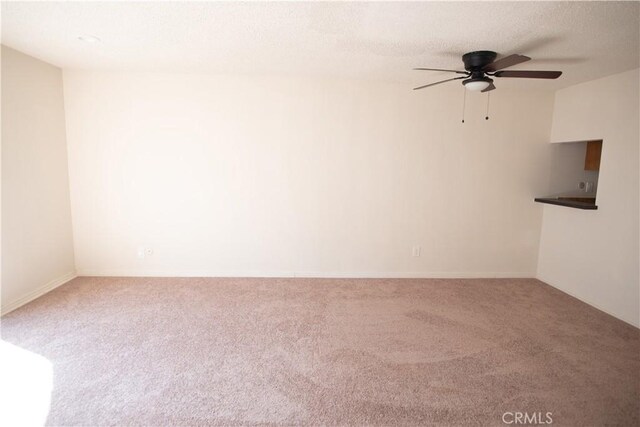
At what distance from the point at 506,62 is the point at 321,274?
9.27 ft

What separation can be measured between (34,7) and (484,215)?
4.56 m

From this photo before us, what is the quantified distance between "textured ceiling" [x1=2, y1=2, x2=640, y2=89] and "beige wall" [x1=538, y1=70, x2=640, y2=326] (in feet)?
0.92

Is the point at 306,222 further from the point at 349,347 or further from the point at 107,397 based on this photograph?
the point at 107,397

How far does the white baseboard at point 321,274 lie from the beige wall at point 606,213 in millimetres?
719

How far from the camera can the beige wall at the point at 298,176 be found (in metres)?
3.66

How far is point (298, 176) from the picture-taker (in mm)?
3838

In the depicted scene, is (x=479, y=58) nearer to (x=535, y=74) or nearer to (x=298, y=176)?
(x=535, y=74)

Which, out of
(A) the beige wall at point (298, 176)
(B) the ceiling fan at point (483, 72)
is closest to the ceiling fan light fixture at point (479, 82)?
(B) the ceiling fan at point (483, 72)

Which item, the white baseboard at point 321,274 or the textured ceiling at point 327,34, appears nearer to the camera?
the textured ceiling at point 327,34

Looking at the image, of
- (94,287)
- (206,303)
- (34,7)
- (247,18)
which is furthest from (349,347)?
(34,7)

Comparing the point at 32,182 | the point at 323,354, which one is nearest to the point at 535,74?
the point at 323,354

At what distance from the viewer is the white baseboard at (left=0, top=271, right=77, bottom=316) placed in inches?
115

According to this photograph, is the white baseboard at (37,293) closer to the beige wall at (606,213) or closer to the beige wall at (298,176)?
the beige wall at (298,176)

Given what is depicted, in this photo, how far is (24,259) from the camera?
10.2 feet
